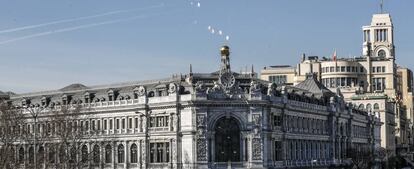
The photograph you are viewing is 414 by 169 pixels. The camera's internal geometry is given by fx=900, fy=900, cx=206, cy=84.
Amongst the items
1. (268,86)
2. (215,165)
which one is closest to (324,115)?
(268,86)

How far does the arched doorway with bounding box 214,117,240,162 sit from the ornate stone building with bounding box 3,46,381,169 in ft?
0.49

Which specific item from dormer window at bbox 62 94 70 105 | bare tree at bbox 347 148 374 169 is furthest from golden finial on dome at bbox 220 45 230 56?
bare tree at bbox 347 148 374 169

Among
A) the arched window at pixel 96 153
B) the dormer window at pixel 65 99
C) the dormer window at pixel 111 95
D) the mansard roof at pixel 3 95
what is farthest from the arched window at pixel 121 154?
the mansard roof at pixel 3 95

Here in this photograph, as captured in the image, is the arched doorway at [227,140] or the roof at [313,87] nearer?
the arched doorway at [227,140]

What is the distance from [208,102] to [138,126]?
46.6 ft

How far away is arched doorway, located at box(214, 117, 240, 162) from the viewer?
134 m

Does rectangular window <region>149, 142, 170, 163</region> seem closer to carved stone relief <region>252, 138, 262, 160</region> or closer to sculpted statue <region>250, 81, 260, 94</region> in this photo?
carved stone relief <region>252, 138, 262, 160</region>

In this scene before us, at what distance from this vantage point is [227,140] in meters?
134

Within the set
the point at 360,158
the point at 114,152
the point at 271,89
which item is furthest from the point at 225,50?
the point at 360,158

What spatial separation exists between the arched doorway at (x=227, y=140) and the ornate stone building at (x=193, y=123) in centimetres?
15

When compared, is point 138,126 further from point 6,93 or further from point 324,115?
point 6,93

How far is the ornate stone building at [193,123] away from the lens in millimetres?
132875

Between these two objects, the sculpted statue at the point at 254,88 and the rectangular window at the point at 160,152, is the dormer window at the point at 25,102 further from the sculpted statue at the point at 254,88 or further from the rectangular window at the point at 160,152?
the sculpted statue at the point at 254,88

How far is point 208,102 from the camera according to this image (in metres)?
132
